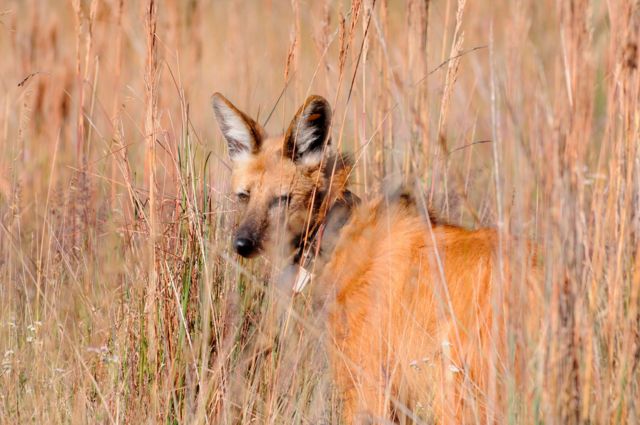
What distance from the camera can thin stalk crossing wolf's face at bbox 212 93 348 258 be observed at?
4016mm

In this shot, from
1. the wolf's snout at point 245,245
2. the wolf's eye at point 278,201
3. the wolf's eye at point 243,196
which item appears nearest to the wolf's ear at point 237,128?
the wolf's eye at point 243,196

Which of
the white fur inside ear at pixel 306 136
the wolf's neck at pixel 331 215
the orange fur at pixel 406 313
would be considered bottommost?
the orange fur at pixel 406 313

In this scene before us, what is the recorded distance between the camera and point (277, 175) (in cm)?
430

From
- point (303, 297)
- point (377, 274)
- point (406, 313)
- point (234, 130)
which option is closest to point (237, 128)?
point (234, 130)

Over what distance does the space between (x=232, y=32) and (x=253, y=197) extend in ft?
6.74

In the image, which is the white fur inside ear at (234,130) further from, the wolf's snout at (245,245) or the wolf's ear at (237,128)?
the wolf's snout at (245,245)

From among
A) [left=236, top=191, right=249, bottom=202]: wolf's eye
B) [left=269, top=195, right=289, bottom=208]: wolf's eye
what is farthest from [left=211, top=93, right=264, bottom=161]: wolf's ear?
[left=269, top=195, right=289, bottom=208]: wolf's eye

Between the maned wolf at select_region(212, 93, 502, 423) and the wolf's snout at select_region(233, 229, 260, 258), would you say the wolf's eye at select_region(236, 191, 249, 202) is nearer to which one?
the maned wolf at select_region(212, 93, 502, 423)

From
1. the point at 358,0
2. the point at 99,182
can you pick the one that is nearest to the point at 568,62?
the point at 358,0

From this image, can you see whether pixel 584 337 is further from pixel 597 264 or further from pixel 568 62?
pixel 568 62

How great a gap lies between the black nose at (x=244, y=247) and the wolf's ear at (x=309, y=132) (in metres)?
0.49

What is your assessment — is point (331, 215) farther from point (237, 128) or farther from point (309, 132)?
point (237, 128)

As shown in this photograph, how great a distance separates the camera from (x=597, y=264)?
224 centimetres

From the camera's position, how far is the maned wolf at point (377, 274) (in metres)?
3.00
